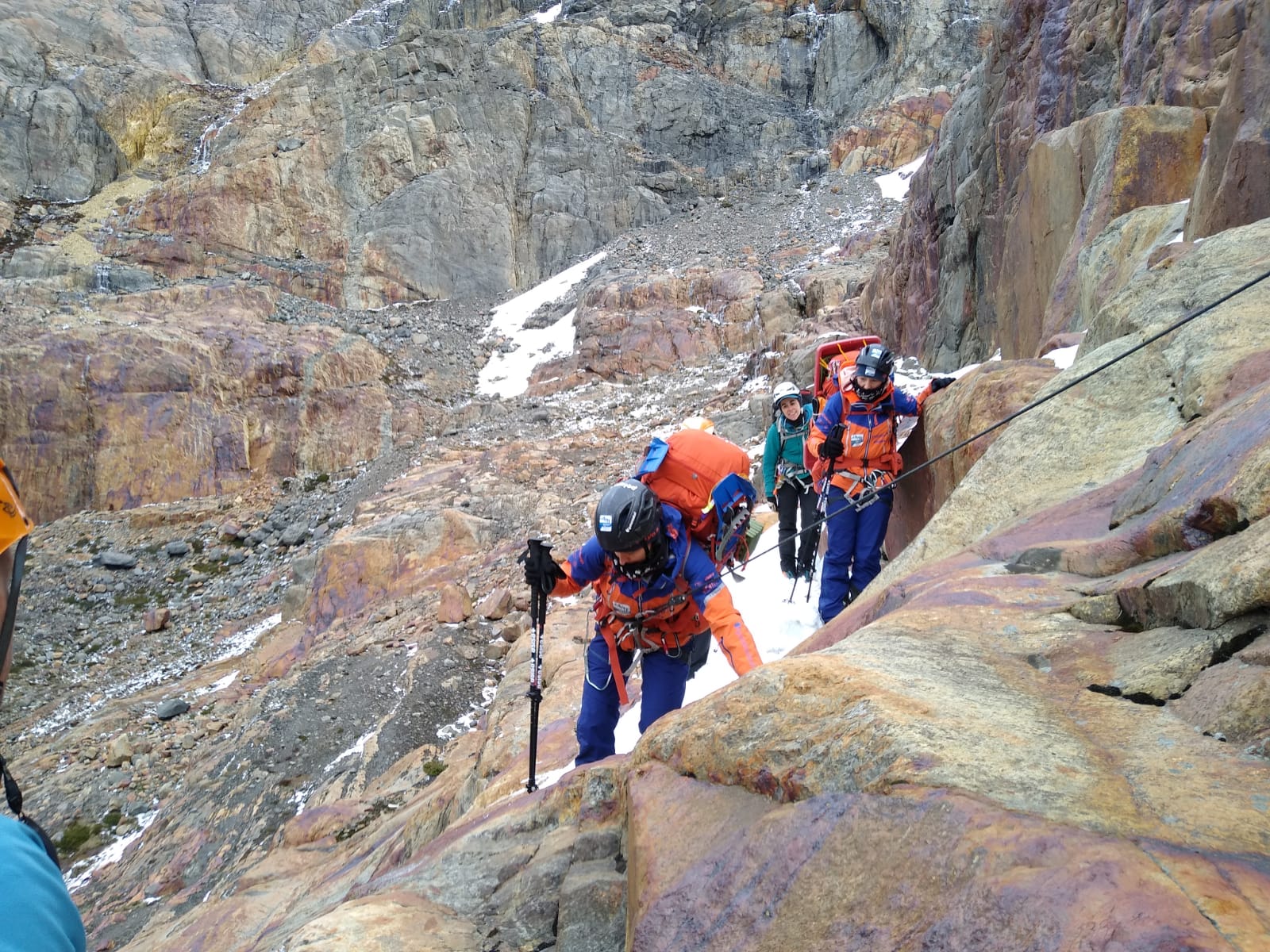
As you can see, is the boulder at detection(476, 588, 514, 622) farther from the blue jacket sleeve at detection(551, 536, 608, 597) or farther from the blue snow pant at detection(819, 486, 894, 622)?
the blue jacket sleeve at detection(551, 536, 608, 597)

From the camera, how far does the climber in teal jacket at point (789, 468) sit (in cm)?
879


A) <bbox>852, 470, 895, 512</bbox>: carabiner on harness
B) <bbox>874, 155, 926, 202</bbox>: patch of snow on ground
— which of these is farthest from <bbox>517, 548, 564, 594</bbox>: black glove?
<bbox>874, 155, 926, 202</bbox>: patch of snow on ground

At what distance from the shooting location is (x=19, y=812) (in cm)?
182

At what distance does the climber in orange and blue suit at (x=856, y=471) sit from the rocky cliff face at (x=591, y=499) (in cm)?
62

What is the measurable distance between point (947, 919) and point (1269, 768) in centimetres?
108

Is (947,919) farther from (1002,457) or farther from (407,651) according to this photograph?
(407,651)

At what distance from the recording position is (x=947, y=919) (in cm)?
195

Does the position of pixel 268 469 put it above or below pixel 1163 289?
below

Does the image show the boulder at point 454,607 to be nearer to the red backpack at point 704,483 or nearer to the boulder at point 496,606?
the boulder at point 496,606

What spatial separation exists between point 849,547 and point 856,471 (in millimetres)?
749

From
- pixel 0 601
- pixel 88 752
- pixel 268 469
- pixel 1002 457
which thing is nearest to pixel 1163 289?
pixel 1002 457

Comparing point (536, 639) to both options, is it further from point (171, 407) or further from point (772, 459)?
point (171, 407)

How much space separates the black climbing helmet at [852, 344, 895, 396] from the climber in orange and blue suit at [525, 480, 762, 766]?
309cm

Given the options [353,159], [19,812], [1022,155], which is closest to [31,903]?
[19,812]
